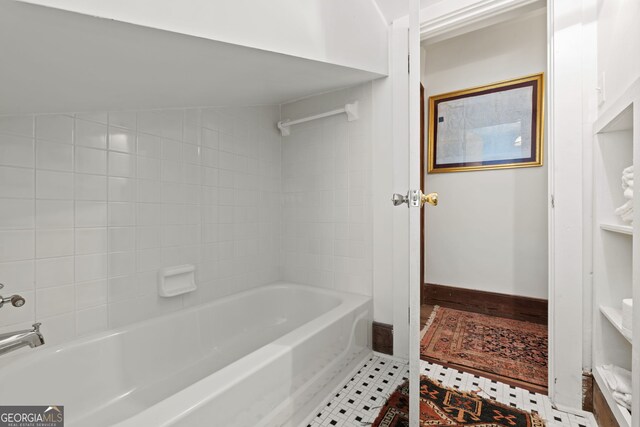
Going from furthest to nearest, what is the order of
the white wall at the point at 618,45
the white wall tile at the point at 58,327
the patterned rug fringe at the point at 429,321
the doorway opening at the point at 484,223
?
1. the doorway opening at the point at 484,223
2. the patterned rug fringe at the point at 429,321
3. the white wall tile at the point at 58,327
4. the white wall at the point at 618,45

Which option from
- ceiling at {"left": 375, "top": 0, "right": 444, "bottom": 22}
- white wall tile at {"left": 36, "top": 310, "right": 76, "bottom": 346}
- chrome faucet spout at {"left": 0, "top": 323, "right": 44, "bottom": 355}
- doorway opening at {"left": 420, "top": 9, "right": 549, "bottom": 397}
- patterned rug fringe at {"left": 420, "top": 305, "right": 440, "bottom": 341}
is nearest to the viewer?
chrome faucet spout at {"left": 0, "top": 323, "right": 44, "bottom": 355}

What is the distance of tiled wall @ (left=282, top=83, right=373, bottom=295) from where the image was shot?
6.23 feet

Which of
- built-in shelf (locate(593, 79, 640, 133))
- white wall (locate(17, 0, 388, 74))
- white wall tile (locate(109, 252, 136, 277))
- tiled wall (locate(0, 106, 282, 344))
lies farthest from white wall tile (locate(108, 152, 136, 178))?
built-in shelf (locate(593, 79, 640, 133))

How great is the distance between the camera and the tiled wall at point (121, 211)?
1.13 m

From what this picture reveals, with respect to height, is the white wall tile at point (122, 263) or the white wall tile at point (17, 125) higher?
the white wall tile at point (17, 125)

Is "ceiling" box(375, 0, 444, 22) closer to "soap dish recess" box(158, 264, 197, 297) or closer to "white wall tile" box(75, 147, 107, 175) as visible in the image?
"white wall tile" box(75, 147, 107, 175)

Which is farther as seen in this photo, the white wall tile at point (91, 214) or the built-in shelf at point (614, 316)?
the white wall tile at point (91, 214)

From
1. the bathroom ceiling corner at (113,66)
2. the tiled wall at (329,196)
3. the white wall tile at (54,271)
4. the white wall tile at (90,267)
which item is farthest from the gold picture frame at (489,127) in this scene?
the white wall tile at (54,271)

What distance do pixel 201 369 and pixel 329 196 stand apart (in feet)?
4.14

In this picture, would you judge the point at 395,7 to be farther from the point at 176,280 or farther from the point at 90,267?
the point at 90,267

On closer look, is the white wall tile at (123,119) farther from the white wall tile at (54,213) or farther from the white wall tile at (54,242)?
the white wall tile at (54,242)

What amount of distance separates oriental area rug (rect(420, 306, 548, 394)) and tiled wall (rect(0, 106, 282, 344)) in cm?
136

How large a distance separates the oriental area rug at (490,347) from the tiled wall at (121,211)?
1.36 meters

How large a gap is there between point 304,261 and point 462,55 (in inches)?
91.8
